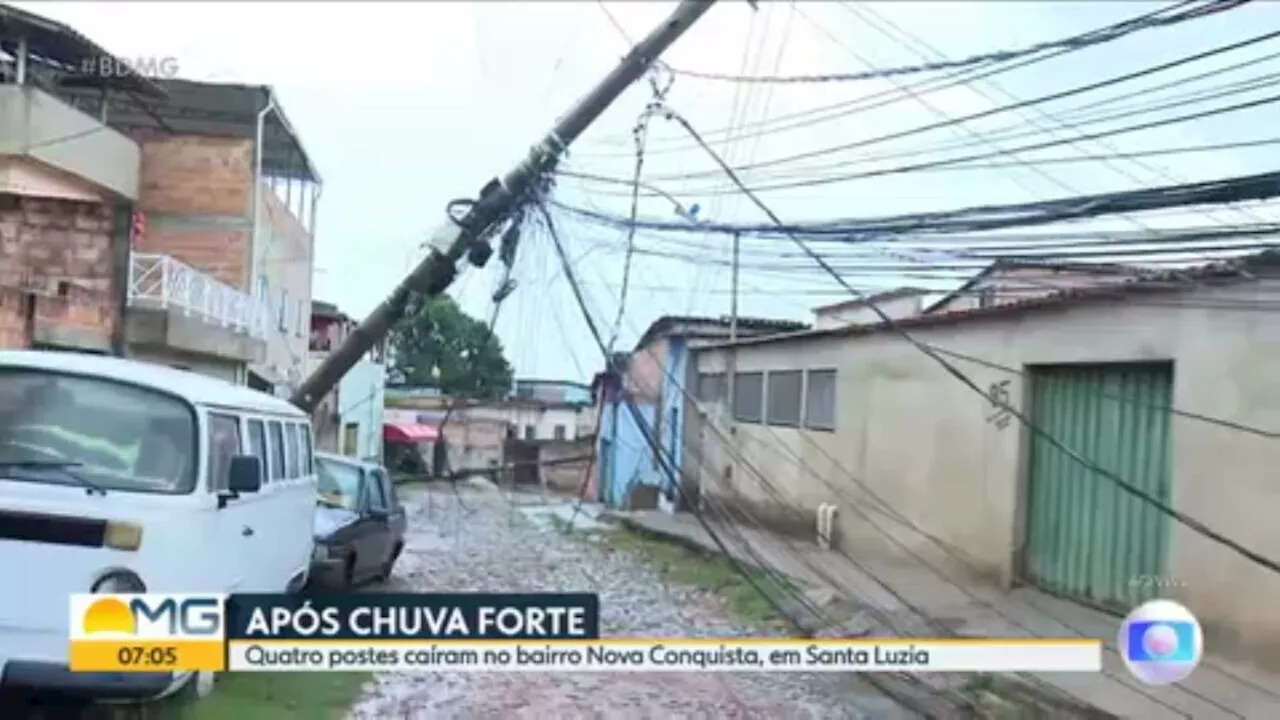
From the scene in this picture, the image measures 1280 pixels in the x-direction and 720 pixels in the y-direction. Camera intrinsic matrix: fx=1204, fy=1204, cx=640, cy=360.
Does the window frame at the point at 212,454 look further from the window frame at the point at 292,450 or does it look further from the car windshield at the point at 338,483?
the car windshield at the point at 338,483

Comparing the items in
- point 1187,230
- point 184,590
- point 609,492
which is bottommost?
point 609,492

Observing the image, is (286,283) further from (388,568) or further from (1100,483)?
(1100,483)

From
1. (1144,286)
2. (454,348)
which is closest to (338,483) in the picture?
(454,348)

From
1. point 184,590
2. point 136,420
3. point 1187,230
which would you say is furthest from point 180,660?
point 1187,230

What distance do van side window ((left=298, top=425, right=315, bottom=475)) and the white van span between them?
7.52 ft

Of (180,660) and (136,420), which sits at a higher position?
(136,420)

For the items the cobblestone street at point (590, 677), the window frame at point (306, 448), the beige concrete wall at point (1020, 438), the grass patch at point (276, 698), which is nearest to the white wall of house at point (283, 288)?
the cobblestone street at point (590, 677)

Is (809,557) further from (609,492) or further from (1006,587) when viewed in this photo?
(609,492)

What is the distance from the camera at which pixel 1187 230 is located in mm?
6410

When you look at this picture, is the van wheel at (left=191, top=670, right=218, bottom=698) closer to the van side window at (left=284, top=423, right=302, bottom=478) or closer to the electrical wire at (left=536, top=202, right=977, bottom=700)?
the van side window at (left=284, top=423, right=302, bottom=478)

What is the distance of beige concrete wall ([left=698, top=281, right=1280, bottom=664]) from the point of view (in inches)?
319

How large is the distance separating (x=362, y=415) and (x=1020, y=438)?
53.0 feet

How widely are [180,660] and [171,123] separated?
19959mm

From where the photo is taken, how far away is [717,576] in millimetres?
15016
